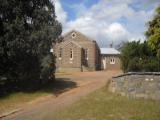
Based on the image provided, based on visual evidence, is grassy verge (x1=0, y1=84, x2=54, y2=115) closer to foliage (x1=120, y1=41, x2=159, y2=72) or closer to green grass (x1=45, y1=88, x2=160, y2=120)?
green grass (x1=45, y1=88, x2=160, y2=120)

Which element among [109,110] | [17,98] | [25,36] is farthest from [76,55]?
[109,110]

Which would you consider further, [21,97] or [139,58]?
[139,58]

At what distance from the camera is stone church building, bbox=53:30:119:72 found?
57.8m

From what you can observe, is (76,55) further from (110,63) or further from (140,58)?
(140,58)

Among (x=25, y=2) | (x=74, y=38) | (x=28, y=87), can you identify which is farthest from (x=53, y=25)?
(x=74, y=38)

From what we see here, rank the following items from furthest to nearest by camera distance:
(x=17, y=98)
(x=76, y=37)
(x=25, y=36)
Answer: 1. (x=76, y=37)
2. (x=25, y=36)
3. (x=17, y=98)

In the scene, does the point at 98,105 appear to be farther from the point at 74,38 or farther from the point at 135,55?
the point at 74,38

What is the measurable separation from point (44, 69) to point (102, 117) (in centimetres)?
1359

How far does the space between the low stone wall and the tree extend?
231cm

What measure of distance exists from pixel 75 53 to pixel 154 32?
3821cm

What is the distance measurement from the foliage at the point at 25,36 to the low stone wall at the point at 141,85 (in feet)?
20.8

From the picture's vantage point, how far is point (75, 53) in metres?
57.8

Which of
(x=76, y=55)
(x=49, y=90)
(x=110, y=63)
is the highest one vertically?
(x=76, y=55)

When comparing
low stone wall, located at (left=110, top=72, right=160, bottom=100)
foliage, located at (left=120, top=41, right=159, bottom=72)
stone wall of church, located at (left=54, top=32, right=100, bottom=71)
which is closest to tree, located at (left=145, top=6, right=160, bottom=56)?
low stone wall, located at (left=110, top=72, right=160, bottom=100)
